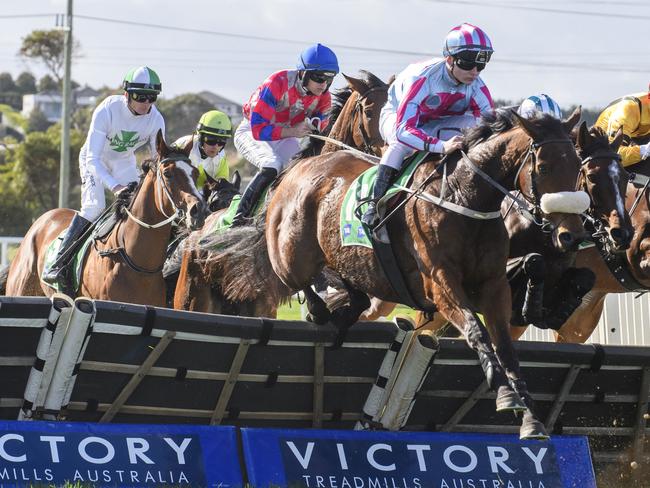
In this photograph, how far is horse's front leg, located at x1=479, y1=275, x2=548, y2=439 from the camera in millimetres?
5555

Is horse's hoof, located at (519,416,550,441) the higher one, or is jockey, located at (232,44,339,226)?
jockey, located at (232,44,339,226)

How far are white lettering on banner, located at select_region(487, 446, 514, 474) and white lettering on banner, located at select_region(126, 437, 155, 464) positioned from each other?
1.77 metres

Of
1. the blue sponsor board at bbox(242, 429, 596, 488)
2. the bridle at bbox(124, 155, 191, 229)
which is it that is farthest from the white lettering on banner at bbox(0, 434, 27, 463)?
the bridle at bbox(124, 155, 191, 229)

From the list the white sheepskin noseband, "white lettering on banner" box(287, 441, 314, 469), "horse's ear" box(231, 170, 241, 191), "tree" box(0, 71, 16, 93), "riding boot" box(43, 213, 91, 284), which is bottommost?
"tree" box(0, 71, 16, 93)

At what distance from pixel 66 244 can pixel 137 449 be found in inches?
135

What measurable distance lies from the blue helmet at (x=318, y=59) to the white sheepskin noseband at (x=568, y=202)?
291 centimetres

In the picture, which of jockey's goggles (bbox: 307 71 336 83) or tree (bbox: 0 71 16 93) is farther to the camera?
tree (bbox: 0 71 16 93)

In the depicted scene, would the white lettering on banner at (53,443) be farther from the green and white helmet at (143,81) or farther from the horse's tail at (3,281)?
the horse's tail at (3,281)

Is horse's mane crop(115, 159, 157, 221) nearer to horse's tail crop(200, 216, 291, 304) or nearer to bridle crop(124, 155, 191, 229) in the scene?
bridle crop(124, 155, 191, 229)

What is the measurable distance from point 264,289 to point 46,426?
106 inches

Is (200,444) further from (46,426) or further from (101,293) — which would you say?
(101,293)

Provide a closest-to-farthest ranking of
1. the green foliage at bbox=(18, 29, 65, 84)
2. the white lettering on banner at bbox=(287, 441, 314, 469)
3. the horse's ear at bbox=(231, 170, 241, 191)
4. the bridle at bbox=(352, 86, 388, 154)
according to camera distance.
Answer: the white lettering on banner at bbox=(287, 441, 314, 469)
the bridle at bbox=(352, 86, 388, 154)
the horse's ear at bbox=(231, 170, 241, 191)
the green foliage at bbox=(18, 29, 65, 84)

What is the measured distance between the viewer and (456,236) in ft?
20.2

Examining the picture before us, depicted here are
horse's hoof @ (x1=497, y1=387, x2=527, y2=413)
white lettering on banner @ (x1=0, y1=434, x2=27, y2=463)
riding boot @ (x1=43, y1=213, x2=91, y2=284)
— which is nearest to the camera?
white lettering on banner @ (x1=0, y1=434, x2=27, y2=463)
